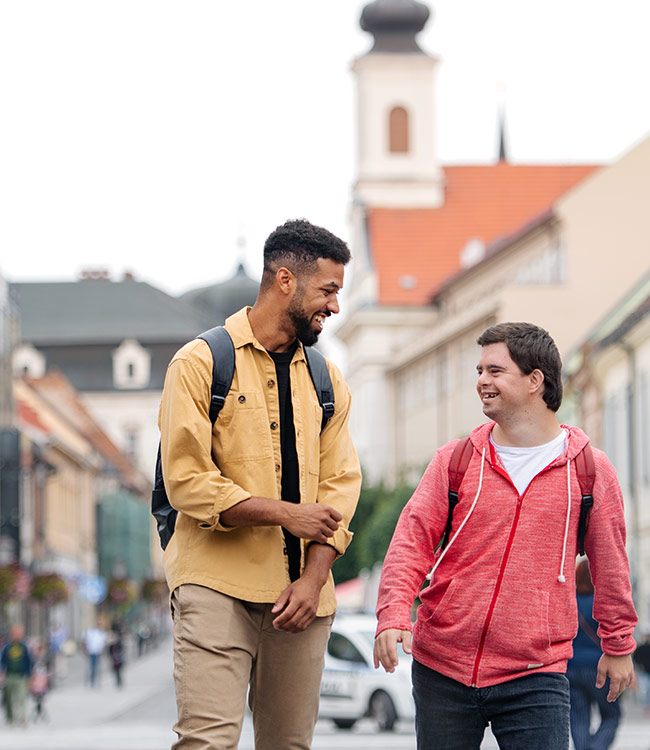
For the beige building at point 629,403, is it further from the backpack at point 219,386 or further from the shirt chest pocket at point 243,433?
the shirt chest pocket at point 243,433

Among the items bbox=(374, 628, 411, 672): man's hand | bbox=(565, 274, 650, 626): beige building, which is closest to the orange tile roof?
bbox=(565, 274, 650, 626): beige building

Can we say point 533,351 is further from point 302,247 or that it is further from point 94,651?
point 94,651

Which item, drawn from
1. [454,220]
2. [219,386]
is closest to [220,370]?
[219,386]

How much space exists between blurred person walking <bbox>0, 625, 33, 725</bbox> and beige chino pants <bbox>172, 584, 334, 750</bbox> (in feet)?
75.0

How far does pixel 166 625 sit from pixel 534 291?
41.5 metres

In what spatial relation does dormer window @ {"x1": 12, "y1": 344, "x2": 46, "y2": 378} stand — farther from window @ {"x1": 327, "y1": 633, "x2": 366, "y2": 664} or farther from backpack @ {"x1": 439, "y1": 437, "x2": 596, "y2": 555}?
backpack @ {"x1": 439, "y1": 437, "x2": 596, "y2": 555}

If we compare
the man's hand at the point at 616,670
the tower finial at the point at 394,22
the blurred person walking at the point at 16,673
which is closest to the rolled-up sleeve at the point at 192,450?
the man's hand at the point at 616,670

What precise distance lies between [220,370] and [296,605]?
2.41 ft

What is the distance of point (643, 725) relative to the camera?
2681cm

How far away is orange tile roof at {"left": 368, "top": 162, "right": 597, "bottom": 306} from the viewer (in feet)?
354

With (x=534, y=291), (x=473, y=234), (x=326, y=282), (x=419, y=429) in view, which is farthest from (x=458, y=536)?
(x=473, y=234)

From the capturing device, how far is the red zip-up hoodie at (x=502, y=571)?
5887 millimetres

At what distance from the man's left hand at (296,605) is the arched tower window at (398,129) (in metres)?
109

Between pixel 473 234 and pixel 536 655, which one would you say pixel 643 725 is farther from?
pixel 473 234
